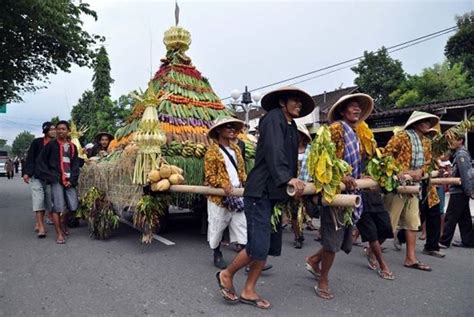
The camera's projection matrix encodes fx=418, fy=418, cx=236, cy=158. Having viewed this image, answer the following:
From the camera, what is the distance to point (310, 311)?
11.4 feet

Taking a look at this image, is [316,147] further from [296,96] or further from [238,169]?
[238,169]

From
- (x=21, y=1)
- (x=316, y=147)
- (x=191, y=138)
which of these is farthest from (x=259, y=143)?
(x=21, y=1)

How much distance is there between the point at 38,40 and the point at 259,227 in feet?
37.9

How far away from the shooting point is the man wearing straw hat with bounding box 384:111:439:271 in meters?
4.61

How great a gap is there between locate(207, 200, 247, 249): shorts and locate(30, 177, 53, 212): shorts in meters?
2.97

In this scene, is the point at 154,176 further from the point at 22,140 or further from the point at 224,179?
the point at 22,140

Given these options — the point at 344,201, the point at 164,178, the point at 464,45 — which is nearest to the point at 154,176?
the point at 164,178

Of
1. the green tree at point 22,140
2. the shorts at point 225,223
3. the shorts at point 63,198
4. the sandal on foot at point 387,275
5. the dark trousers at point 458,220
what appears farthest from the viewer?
the green tree at point 22,140

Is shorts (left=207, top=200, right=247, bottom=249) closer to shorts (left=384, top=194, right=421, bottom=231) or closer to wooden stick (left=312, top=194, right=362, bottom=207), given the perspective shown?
wooden stick (left=312, top=194, right=362, bottom=207)

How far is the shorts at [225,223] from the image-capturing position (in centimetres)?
457

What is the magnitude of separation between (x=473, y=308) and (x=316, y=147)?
1.93 m

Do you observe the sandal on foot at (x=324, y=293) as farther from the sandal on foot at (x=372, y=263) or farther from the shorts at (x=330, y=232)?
the sandal on foot at (x=372, y=263)

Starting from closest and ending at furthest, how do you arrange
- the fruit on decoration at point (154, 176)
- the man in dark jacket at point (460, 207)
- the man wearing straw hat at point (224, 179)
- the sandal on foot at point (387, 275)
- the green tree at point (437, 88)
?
the sandal on foot at point (387, 275)
the man wearing straw hat at point (224, 179)
the fruit on decoration at point (154, 176)
the man in dark jacket at point (460, 207)
the green tree at point (437, 88)

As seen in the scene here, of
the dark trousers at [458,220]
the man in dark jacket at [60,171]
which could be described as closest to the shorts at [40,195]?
the man in dark jacket at [60,171]
